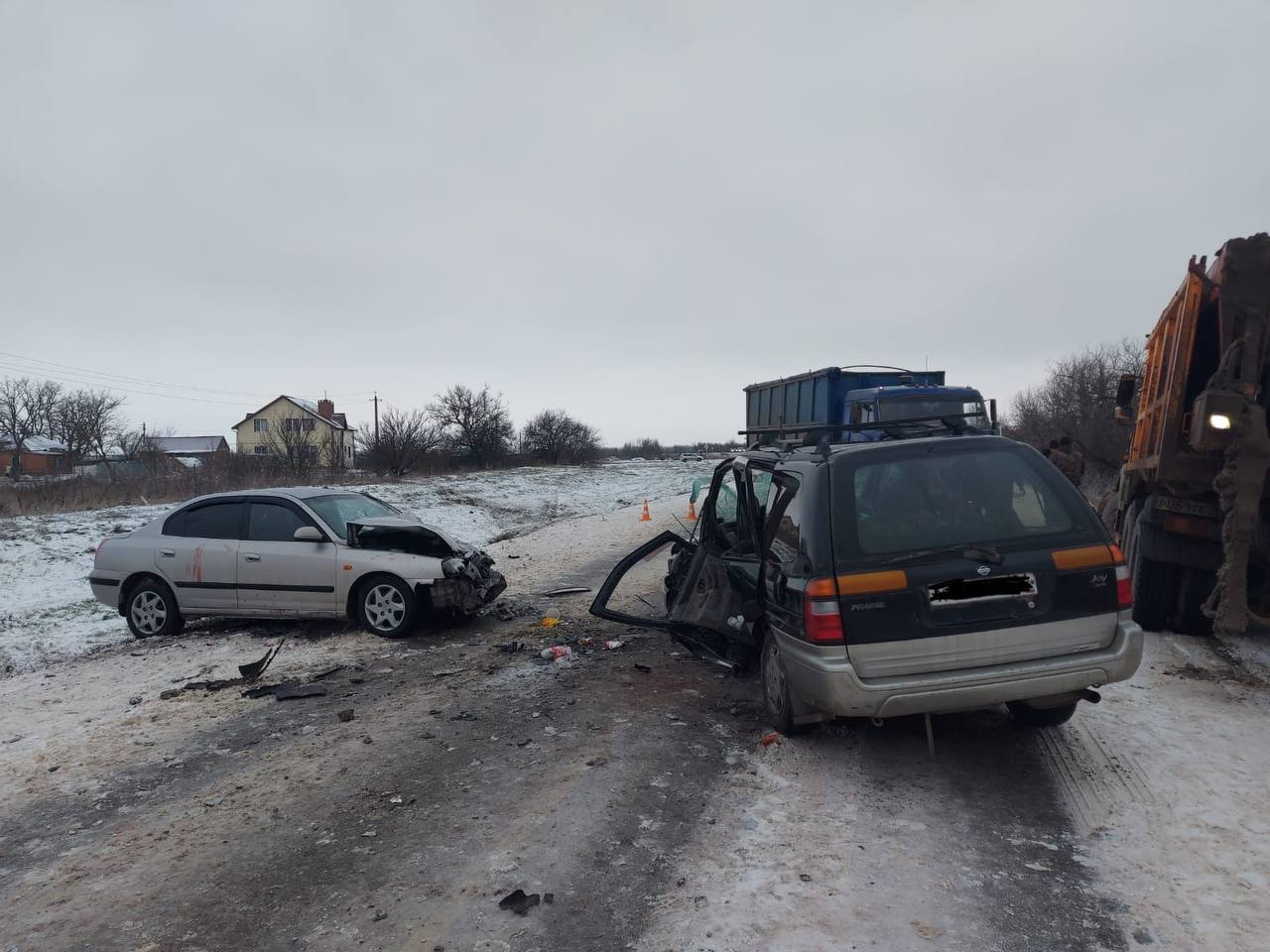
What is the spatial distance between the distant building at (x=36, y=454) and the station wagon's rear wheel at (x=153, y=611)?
5549 centimetres

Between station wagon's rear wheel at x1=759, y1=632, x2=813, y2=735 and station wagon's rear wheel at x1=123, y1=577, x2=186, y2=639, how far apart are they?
6674 mm

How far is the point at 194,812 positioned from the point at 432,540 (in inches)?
165

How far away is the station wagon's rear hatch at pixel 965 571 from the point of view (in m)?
3.84

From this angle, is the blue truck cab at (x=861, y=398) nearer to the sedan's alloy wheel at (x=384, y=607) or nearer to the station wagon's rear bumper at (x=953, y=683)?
the sedan's alloy wheel at (x=384, y=607)

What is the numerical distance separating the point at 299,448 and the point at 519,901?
30.2m

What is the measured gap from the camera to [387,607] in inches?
309

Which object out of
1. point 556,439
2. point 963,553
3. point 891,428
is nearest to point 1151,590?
point 891,428

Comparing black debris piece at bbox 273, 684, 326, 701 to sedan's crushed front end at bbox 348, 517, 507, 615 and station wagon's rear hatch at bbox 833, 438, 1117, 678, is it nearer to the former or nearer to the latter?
sedan's crushed front end at bbox 348, 517, 507, 615

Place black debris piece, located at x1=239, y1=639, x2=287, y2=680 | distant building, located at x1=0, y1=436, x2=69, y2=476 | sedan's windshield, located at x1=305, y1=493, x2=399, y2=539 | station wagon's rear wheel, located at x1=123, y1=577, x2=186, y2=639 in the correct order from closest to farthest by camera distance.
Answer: black debris piece, located at x1=239, y1=639, x2=287, y2=680
sedan's windshield, located at x1=305, y1=493, x2=399, y2=539
station wagon's rear wheel, located at x1=123, y1=577, x2=186, y2=639
distant building, located at x1=0, y1=436, x2=69, y2=476

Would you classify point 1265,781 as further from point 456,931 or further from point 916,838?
point 456,931

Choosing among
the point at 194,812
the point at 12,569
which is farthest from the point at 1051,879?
the point at 12,569

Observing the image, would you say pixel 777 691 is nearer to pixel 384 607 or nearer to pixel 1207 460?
pixel 1207 460

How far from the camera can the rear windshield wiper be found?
3.88 metres

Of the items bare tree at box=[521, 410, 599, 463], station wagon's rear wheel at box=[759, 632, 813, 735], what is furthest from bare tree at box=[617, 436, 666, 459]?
station wagon's rear wheel at box=[759, 632, 813, 735]
